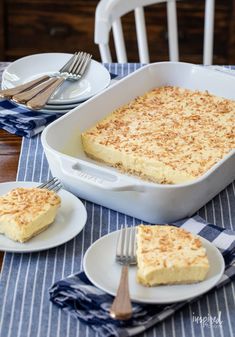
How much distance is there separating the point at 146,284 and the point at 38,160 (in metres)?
0.53

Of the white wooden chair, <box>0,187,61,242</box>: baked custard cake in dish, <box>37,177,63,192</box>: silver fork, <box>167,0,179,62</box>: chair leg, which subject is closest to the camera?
<box>0,187,61,242</box>: baked custard cake in dish

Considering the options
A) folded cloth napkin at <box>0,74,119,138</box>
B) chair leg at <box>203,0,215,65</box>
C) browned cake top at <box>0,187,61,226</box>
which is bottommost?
chair leg at <box>203,0,215,65</box>

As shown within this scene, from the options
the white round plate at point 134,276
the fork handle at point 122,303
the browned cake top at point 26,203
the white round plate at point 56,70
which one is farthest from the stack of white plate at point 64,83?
the fork handle at point 122,303

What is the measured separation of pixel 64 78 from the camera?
75.3 inches

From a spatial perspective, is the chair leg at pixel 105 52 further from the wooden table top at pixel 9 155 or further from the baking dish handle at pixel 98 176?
the baking dish handle at pixel 98 176

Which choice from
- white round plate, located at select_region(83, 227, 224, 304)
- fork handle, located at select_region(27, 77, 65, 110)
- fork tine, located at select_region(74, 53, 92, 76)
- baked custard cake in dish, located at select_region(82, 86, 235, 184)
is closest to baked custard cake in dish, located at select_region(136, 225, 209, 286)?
white round plate, located at select_region(83, 227, 224, 304)

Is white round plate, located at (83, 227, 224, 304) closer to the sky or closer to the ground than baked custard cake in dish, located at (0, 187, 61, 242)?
closer to the ground

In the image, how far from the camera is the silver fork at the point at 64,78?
68.6 inches

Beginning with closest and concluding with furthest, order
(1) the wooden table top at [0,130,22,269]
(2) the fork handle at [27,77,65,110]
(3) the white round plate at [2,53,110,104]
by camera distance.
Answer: (1) the wooden table top at [0,130,22,269] → (2) the fork handle at [27,77,65,110] → (3) the white round plate at [2,53,110,104]

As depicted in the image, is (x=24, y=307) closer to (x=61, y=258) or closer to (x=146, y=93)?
(x=61, y=258)

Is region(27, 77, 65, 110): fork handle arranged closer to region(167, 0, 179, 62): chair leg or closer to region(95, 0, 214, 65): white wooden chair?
region(95, 0, 214, 65): white wooden chair

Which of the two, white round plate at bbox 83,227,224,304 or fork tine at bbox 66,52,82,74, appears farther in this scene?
fork tine at bbox 66,52,82,74

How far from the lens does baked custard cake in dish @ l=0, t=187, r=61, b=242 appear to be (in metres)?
1.32

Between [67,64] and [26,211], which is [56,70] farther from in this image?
[26,211]
